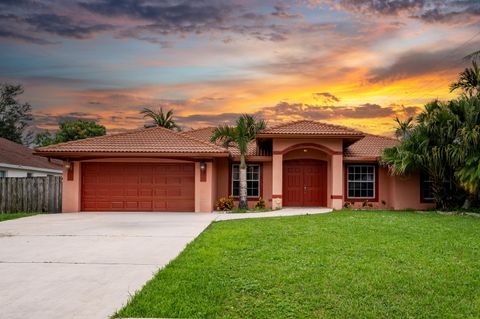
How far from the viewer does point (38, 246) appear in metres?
8.96

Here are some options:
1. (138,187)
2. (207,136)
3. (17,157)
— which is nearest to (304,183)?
(207,136)

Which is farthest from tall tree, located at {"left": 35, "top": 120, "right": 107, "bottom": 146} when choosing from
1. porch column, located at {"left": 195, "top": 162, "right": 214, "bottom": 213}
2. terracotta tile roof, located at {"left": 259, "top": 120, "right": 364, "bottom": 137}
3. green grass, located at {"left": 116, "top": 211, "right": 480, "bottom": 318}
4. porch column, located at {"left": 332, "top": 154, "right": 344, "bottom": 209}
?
green grass, located at {"left": 116, "top": 211, "right": 480, "bottom": 318}

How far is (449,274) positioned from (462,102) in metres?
12.6

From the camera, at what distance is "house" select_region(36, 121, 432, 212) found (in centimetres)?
1761

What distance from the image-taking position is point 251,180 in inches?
794

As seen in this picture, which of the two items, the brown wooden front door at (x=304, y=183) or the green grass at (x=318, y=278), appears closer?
the green grass at (x=318, y=278)

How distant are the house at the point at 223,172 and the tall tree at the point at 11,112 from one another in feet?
107

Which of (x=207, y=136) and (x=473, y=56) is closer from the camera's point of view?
(x=473, y=56)

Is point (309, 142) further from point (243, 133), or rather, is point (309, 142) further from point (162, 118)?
point (162, 118)

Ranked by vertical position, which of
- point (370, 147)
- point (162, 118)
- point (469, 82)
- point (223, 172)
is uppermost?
point (162, 118)

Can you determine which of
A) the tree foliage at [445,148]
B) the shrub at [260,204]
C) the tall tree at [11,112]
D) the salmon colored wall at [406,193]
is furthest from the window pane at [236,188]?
the tall tree at [11,112]

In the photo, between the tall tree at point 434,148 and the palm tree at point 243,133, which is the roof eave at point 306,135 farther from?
the tall tree at point 434,148

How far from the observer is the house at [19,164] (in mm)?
23750

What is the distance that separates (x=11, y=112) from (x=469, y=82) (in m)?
44.8
